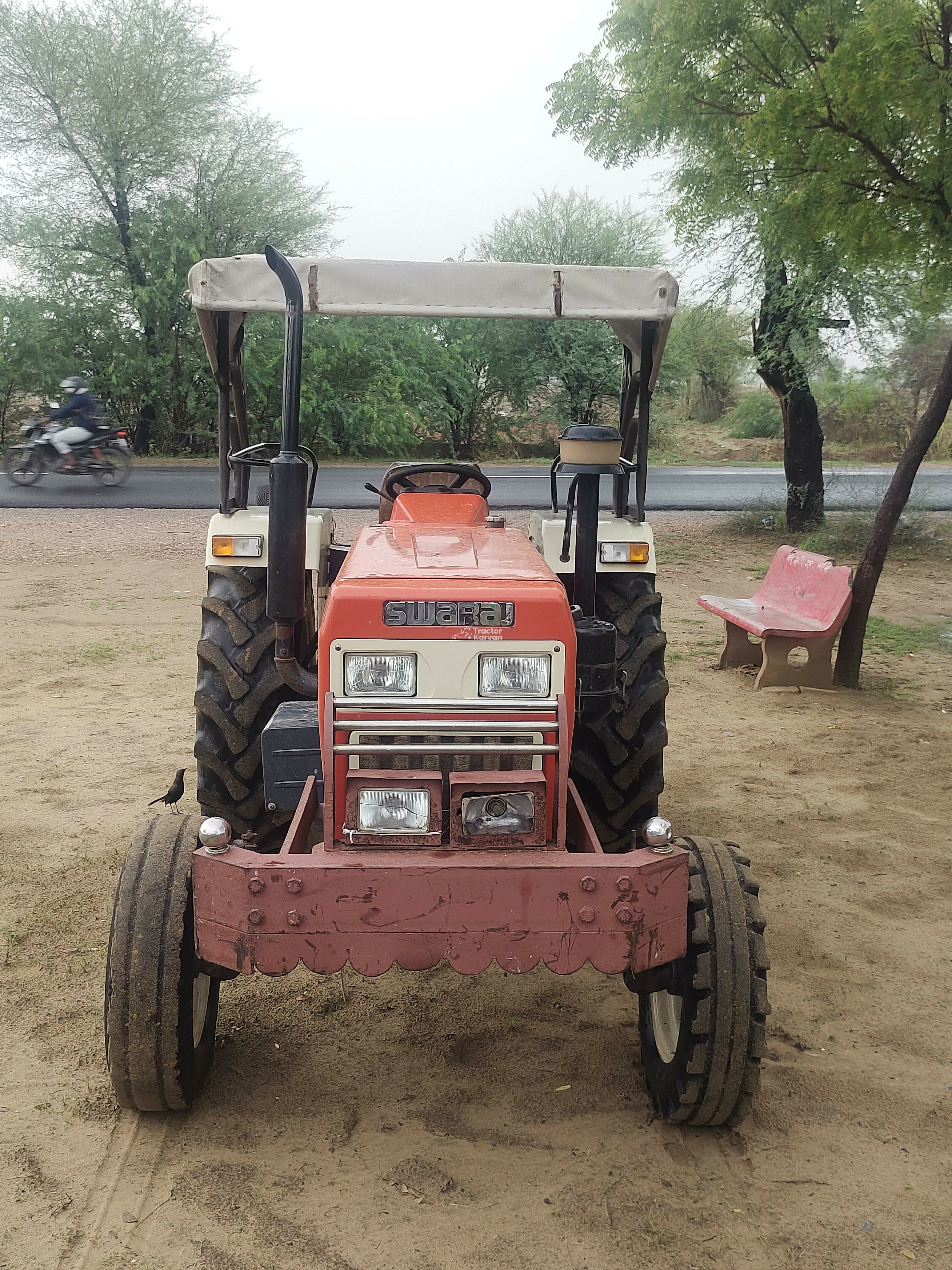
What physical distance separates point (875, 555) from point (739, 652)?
1132mm

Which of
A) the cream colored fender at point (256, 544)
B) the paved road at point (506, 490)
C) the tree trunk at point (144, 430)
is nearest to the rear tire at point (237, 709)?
the cream colored fender at point (256, 544)

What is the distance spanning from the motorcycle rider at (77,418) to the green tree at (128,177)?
418 centimetres

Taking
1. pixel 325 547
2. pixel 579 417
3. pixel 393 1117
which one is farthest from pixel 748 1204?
pixel 579 417

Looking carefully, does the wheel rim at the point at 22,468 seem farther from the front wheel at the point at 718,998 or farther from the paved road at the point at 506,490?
the front wheel at the point at 718,998

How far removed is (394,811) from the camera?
293 cm

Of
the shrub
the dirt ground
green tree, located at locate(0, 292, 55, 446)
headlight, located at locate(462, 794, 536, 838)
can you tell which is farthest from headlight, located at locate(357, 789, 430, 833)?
the shrub

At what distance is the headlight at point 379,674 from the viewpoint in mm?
2953

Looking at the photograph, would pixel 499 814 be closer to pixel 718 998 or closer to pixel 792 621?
pixel 718 998

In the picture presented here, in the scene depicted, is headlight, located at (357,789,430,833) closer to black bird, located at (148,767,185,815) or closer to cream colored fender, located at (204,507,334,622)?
black bird, located at (148,767,185,815)

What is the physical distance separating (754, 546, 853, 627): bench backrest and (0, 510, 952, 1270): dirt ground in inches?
82.1

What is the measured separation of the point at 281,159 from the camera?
22.0 metres

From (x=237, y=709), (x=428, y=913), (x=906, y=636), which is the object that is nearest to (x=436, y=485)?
(x=237, y=709)

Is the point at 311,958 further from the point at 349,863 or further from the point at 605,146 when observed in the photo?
the point at 605,146

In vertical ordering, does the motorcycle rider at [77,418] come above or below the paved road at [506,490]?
above
